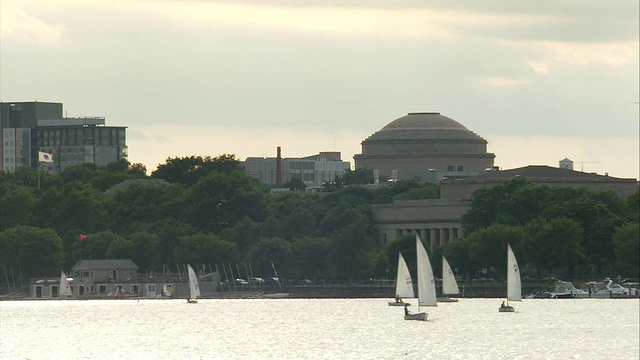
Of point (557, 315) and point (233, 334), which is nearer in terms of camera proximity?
point (233, 334)

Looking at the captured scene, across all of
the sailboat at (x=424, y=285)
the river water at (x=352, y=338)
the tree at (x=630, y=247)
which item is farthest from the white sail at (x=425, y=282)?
the tree at (x=630, y=247)

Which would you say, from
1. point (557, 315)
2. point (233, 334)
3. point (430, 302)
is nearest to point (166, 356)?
point (233, 334)

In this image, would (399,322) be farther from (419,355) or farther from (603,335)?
(419,355)

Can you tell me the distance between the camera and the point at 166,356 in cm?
15112

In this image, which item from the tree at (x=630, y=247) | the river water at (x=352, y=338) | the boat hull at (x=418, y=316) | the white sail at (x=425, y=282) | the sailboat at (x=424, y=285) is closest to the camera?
the tree at (x=630, y=247)

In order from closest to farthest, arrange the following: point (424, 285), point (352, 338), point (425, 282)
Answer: point (352, 338) < point (425, 282) < point (424, 285)

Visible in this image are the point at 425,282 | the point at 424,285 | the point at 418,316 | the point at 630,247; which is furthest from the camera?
the point at 424,285

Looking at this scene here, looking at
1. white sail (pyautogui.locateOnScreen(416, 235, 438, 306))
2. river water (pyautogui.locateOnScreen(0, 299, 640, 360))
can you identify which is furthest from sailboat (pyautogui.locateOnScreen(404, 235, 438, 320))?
river water (pyautogui.locateOnScreen(0, 299, 640, 360))

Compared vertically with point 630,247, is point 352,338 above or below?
below

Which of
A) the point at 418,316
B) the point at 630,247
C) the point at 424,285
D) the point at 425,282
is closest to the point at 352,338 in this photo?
the point at 418,316

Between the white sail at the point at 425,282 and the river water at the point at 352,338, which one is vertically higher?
the white sail at the point at 425,282

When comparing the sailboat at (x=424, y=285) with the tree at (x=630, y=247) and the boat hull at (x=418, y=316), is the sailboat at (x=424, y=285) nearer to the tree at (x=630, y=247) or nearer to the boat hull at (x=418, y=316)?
the boat hull at (x=418, y=316)

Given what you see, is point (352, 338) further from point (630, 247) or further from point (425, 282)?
point (630, 247)

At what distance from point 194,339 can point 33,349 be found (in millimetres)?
13437
